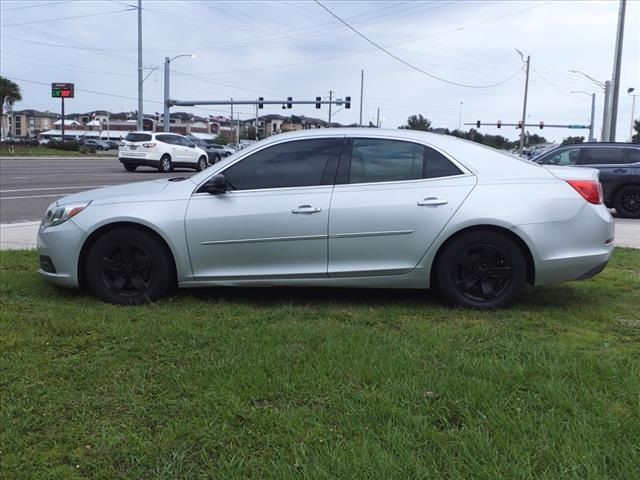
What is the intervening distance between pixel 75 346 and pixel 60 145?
68.0m

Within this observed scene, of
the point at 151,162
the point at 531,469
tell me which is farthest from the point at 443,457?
the point at 151,162

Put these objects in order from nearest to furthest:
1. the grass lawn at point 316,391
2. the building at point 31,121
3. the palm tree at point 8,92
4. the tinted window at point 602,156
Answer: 1. the grass lawn at point 316,391
2. the tinted window at point 602,156
3. the palm tree at point 8,92
4. the building at point 31,121

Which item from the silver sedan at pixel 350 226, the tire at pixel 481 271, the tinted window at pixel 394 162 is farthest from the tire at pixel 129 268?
the tire at pixel 481 271

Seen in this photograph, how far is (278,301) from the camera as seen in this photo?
5.45 m

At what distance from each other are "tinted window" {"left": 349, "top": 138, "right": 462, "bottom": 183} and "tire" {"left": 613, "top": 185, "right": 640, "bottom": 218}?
9.88 metres

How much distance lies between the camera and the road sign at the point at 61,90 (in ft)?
236

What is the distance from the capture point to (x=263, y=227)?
5062 millimetres

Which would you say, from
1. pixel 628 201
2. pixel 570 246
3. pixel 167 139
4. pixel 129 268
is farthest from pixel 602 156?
pixel 167 139

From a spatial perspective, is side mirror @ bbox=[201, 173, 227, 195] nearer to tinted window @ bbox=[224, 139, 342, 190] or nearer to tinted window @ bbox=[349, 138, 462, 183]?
tinted window @ bbox=[224, 139, 342, 190]

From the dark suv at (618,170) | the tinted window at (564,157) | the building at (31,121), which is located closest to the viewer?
the dark suv at (618,170)

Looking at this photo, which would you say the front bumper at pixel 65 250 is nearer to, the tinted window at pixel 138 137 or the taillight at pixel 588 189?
the taillight at pixel 588 189

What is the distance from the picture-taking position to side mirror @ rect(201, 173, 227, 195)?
16.8ft

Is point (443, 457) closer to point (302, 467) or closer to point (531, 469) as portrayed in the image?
point (531, 469)

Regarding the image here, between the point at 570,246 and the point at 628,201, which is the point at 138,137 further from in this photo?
the point at 570,246
